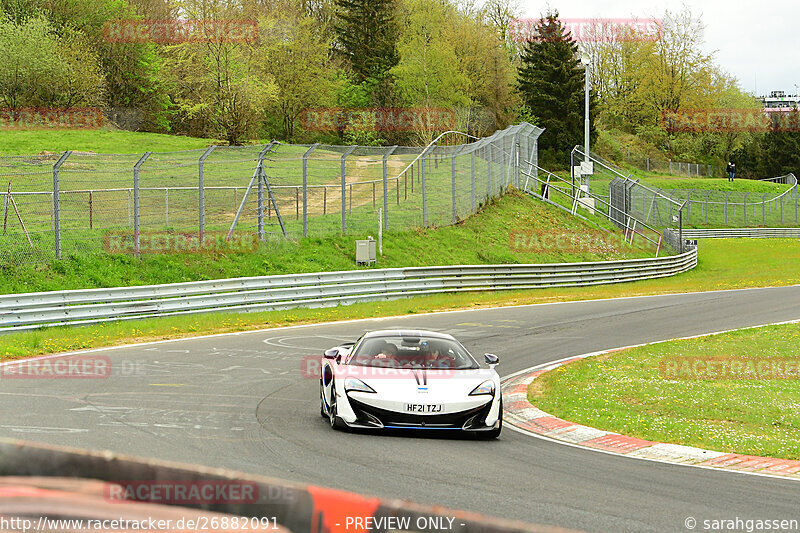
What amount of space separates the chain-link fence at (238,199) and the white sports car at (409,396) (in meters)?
12.7

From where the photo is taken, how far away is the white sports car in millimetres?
9742

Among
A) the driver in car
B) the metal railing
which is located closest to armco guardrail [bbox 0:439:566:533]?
the driver in car

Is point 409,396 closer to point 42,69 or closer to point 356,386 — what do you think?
point 356,386

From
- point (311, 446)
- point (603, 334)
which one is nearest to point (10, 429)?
point (311, 446)

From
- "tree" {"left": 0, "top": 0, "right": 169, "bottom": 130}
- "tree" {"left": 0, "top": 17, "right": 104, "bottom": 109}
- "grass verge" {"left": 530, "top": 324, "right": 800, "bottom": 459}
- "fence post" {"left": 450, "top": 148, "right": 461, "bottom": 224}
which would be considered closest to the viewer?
"grass verge" {"left": 530, "top": 324, "right": 800, "bottom": 459}

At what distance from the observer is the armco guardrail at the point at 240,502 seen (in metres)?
3.08

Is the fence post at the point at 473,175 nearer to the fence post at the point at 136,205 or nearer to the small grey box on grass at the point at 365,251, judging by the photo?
the small grey box on grass at the point at 365,251

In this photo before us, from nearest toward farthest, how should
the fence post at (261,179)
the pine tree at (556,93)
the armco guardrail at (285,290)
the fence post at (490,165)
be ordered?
the armco guardrail at (285,290), the fence post at (261,179), the fence post at (490,165), the pine tree at (556,93)

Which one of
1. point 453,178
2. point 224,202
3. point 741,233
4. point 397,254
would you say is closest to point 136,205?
point 397,254

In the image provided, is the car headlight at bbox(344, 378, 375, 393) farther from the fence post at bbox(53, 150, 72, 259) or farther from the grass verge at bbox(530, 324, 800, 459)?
the fence post at bbox(53, 150, 72, 259)

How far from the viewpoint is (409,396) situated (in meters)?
9.79

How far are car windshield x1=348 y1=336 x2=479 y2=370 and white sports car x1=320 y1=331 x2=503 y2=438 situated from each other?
15 millimetres

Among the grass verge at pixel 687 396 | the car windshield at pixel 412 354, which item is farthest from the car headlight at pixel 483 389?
the grass verge at pixel 687 396

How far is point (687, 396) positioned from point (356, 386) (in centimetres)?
520
